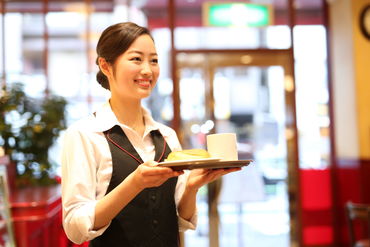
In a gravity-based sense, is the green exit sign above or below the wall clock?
above

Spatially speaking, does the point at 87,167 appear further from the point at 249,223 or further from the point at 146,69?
the point at 249,223

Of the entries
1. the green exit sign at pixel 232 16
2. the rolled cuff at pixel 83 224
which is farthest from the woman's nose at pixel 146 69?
the green exit sign at pixel 232 16

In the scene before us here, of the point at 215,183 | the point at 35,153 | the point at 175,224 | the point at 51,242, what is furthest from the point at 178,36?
the point at 175,224

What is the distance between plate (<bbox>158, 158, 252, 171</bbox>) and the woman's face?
0.98ft

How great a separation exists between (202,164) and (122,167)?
241 millimetres

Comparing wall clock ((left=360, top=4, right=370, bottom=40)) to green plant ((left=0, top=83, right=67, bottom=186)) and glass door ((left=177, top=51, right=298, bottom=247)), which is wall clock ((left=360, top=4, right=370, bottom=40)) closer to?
glass door ((left=177, top=51, right=298, bottom=247))

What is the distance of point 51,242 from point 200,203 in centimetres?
215

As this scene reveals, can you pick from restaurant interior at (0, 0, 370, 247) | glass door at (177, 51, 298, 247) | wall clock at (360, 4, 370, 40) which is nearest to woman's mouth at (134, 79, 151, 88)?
restaurant interior at (0, 0, 370, 247)

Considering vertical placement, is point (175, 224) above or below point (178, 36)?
below

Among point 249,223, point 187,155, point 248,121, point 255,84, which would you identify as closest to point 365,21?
point 255,84

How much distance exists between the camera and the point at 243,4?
5.93 metres

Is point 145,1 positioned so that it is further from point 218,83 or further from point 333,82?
point 333,82

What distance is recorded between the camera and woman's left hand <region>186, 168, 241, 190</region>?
1.47 m

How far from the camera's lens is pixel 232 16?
593 centimetres
